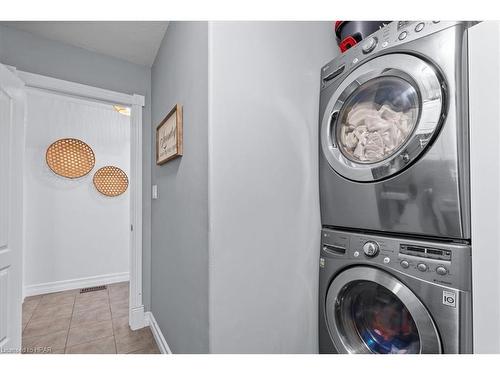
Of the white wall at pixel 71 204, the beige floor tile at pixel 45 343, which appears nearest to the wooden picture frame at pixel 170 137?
the beige floor tile at pixel 45 343

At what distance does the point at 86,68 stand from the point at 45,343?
2267mm

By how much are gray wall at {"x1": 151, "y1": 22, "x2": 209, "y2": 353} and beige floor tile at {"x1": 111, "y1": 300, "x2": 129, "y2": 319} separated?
2.23 feet

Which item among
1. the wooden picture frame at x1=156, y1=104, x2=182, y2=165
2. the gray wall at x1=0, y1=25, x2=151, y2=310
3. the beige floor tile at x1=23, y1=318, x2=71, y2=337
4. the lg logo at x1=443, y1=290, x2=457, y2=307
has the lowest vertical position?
the beige floor tile at x1=23, y1=318, x2=71, y2=337

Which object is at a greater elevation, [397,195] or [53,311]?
[397,195]

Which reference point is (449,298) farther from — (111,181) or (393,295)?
(111,181)

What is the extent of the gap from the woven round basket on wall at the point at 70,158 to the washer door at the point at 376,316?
3339mm

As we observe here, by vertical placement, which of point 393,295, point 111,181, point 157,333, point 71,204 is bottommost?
point 157,333

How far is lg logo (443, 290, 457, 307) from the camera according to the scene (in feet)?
2.72

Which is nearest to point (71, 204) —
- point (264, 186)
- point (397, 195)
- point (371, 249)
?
point (264, 186)

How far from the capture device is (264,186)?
1.21m

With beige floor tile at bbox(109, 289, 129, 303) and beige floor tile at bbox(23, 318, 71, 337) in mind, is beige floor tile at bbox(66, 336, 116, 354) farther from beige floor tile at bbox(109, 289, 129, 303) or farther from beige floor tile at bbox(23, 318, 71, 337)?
beige floor tile at bbox(109, 289, 129, 303)

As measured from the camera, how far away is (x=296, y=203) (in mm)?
1290

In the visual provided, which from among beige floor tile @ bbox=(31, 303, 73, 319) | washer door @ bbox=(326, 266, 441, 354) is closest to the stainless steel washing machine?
washer door @ bbox=(326, 266, 441, 354)

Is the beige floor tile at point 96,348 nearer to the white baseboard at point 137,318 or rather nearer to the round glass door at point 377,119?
the white baseboard at point 137,318
